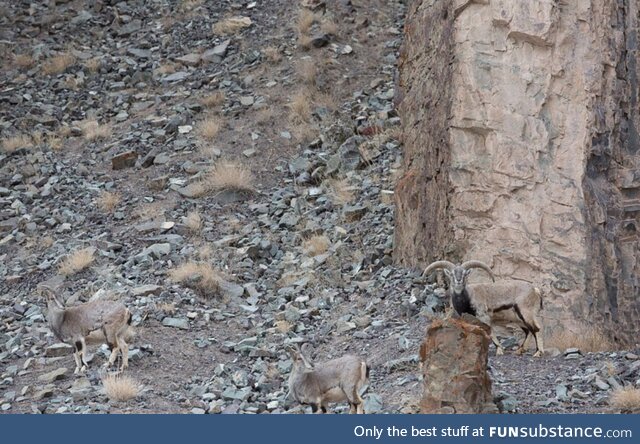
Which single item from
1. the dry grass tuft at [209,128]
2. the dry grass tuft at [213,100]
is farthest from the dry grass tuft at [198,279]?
the dry grass tuft at [213,100]

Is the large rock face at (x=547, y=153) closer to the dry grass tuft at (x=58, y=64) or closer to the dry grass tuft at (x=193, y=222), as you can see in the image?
the dry grass tuft at (x=193, y=222)

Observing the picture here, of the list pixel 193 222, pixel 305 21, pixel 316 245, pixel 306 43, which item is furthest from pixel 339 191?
pixel 305 21

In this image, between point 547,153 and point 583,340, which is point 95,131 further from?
point 583,340

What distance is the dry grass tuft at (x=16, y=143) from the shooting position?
23.1m

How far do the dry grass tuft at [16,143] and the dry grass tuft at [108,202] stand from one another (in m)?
3.06

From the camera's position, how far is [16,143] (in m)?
23.2

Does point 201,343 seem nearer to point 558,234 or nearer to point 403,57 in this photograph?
point 558,234

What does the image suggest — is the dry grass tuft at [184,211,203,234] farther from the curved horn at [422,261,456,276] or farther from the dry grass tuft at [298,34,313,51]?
the dry grass tuft at [298,34,313,51]

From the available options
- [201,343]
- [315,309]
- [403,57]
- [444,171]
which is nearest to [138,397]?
[201,343]

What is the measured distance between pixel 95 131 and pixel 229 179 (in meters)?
3.73

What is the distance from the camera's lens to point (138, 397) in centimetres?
1347

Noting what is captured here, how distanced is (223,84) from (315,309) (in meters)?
8.85

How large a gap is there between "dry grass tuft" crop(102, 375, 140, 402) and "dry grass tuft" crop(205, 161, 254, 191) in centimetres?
754

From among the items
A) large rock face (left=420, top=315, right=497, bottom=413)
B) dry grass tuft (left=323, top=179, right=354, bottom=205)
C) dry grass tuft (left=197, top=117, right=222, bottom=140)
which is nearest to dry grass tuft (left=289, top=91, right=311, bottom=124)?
dry grass tuft (left=197, top=117, right=222, bottom=140)
